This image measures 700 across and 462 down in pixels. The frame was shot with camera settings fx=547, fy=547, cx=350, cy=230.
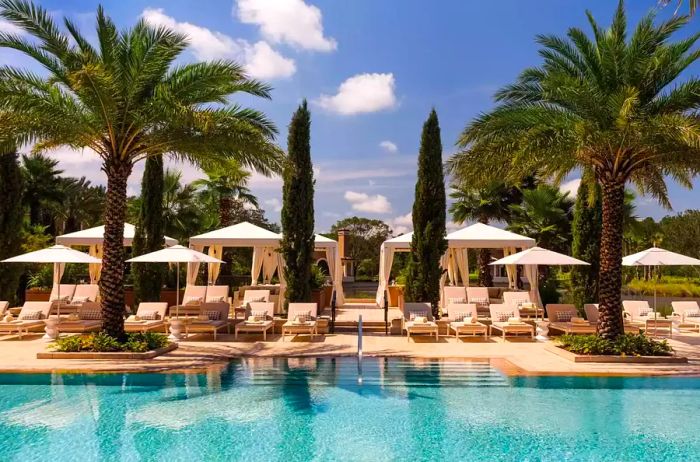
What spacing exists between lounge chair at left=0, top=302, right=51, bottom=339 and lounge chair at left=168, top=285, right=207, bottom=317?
346cm

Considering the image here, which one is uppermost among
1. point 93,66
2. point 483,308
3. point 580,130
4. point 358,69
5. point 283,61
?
point 358,69

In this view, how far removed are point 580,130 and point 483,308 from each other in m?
8.34

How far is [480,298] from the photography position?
706 inches

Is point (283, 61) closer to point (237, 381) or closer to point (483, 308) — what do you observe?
point (237, 381)

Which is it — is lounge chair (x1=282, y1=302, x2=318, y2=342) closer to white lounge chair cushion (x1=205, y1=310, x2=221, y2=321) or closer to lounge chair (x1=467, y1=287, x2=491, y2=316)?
white lounge chair cushion (x1=205, y1=310, x2=221, y2=321)

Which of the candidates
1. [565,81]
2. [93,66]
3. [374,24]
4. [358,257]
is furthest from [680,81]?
[358,257]

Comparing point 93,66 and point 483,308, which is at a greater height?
point 93,66

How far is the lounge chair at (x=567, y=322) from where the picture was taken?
14.4 metres

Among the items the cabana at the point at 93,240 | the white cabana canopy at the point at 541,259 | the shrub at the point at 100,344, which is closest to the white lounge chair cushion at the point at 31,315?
the cabana at the point at 93,240

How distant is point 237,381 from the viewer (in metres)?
9.96

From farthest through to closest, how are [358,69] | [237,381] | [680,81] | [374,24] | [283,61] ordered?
[358,69] → [374,24] → [283,61] → [680,81] → [237,381]

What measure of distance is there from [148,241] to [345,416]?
1401 centimetres

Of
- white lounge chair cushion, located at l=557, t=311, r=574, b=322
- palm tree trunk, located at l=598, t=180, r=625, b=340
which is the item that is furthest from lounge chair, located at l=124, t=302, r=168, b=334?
palm tree trunk, located at l=598, t=180, r=625, b=340

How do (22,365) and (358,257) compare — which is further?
(358,257)
